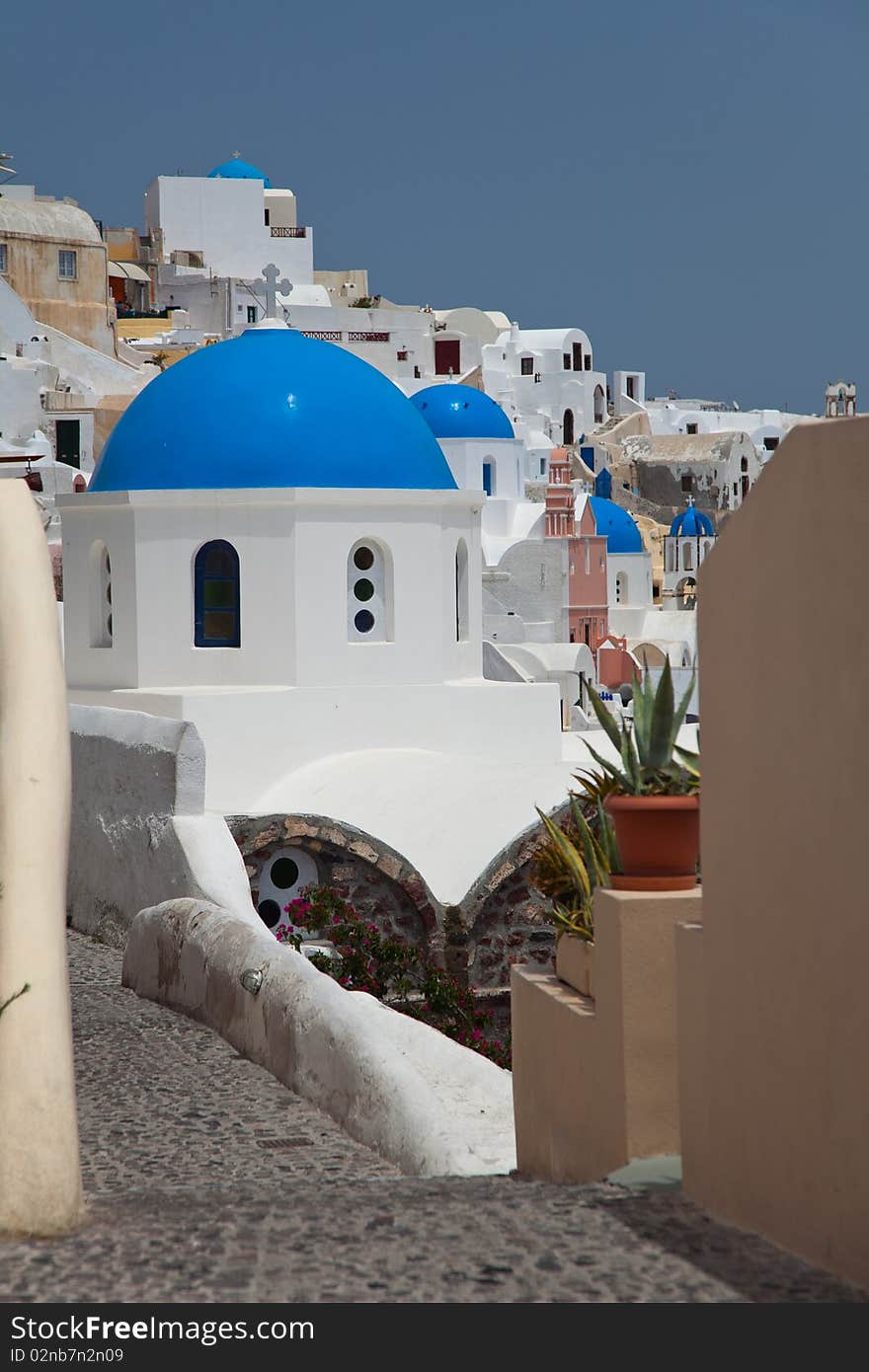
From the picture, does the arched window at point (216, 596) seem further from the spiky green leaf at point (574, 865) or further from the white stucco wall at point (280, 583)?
the spiky green leaf at point (574, 865)

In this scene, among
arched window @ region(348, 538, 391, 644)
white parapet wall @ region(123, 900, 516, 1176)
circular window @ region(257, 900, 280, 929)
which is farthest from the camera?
arched window @ region(348, 538, 391, 644)

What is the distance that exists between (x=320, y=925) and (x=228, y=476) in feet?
11.2

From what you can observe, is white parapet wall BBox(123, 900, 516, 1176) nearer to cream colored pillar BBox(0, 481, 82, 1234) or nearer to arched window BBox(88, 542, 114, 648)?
cream colored pillar BBox(0, 481, 82, 1234)

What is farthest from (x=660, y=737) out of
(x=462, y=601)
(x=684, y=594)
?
(x=684, y=594)

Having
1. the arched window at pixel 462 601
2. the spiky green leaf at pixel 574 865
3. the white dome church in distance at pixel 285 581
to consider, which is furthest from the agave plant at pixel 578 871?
the arched window at pixel 462 601

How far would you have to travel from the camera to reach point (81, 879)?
1239cm

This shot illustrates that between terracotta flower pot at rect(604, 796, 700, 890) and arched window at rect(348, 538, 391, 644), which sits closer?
terracotta flower pot at rect(604, 796, 700, 890)

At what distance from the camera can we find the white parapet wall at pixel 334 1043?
6809 mm

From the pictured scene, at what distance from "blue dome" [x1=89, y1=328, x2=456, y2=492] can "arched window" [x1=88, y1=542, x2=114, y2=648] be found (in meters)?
0.49

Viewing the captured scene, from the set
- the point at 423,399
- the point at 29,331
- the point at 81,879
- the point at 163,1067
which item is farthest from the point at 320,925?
the point at 29,331

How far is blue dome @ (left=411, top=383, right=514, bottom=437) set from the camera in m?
40.9

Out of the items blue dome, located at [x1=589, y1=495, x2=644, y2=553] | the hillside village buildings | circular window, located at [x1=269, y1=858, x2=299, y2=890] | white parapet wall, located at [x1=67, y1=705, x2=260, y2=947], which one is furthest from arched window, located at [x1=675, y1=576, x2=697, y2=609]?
circular window, located at [x1=269, y1=858, x2=299, y2=890]

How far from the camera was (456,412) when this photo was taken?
135 ft

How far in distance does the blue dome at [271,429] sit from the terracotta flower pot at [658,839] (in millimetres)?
7738
